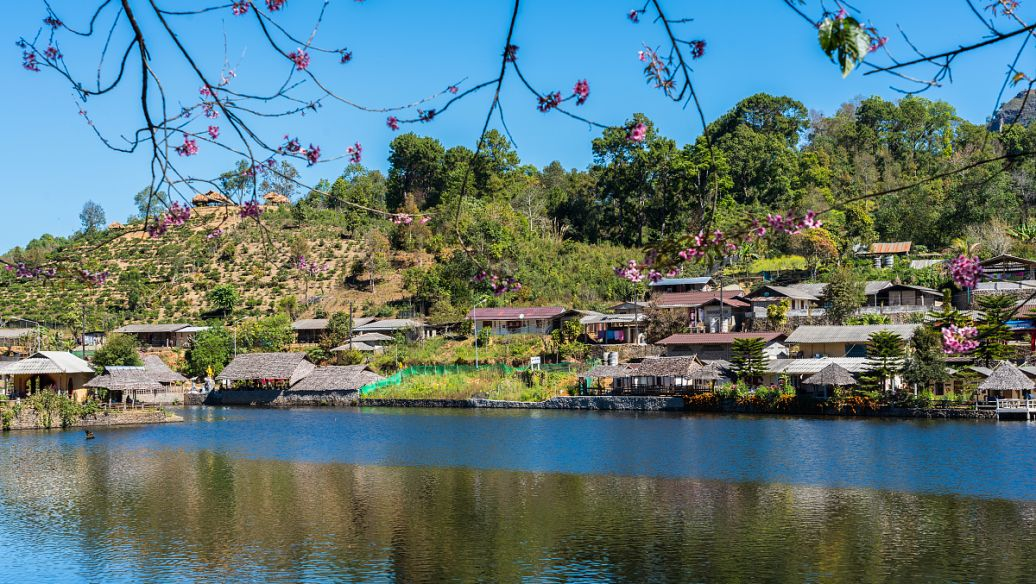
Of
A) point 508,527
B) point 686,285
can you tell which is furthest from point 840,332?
point 508,527

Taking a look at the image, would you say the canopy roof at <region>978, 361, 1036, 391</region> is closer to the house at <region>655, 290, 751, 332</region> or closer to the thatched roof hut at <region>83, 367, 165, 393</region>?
the house at <region>655, 290, 751, 332</region>

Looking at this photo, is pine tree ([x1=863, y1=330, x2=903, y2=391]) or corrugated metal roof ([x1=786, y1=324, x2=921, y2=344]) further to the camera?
corrugated metal roof ([x1=786, y1=324, x2=921, y2=344])

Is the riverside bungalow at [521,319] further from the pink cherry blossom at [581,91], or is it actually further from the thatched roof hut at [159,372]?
the pink cherry blossom at [581,91]

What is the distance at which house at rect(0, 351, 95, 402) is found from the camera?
50219 mm

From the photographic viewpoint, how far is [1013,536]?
66.0ft

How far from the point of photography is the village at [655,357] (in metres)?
45.0

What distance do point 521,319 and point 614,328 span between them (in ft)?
24.5

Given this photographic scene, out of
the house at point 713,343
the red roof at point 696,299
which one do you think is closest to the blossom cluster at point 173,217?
the house at point 713,343

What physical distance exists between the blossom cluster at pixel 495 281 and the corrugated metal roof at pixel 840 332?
158 ft

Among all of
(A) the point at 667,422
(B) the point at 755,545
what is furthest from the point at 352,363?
(B) the point at 755,545

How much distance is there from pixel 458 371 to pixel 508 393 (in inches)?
216

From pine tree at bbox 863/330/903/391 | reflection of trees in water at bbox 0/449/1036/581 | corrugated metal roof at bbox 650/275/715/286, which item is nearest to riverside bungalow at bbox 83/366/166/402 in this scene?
reflection of trees in water at bbox 0/449/1036/581

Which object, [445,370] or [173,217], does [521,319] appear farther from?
[173,217]

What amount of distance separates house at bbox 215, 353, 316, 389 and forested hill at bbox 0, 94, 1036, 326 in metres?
8.03
